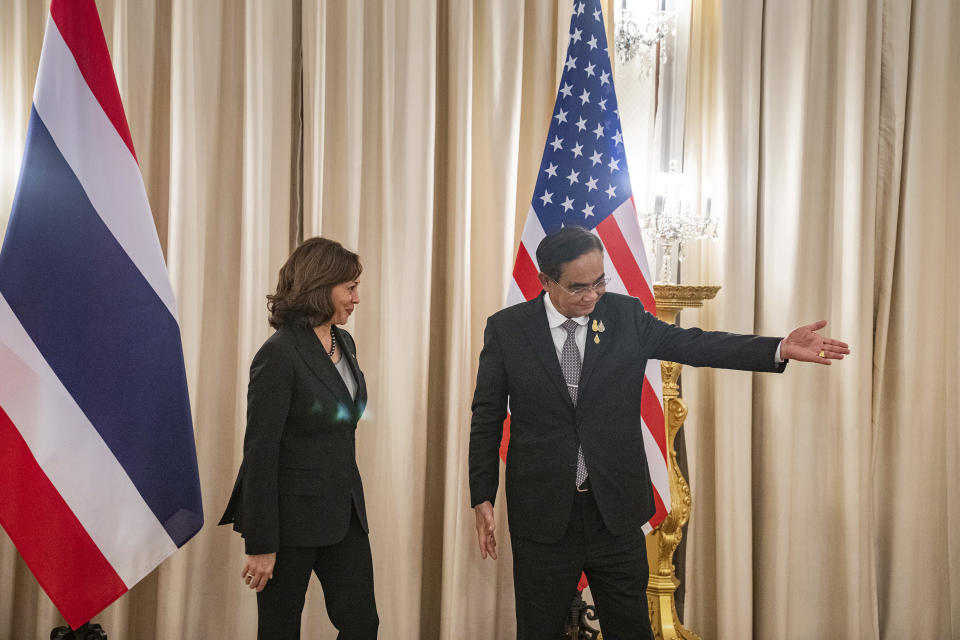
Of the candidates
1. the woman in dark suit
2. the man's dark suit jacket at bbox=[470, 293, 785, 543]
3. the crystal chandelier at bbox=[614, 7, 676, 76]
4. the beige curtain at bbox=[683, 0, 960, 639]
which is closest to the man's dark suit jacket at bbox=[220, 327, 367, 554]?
the woman in dark suit

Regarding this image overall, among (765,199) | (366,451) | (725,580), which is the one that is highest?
(765,199)

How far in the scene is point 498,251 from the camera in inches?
134

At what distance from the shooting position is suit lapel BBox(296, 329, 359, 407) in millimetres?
2260

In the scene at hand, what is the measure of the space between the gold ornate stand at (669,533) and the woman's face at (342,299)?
1327 mm

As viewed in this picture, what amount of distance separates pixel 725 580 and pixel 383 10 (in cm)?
286

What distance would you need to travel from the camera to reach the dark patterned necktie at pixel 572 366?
2.19 m

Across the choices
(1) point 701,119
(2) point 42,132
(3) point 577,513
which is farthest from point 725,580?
(2) point 42,132

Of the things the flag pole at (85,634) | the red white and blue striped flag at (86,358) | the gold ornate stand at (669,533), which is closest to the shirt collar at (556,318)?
the gold ornate stand at (669,533)

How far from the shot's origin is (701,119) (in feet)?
11.9

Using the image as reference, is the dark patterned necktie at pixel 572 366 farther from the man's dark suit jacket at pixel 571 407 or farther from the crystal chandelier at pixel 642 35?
the crystal chandelier at pixel 642 35

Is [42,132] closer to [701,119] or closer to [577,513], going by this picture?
[577,513]

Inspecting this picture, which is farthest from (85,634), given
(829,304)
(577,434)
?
(829,304)

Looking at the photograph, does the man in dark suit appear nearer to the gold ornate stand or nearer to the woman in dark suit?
the woman in dark suit

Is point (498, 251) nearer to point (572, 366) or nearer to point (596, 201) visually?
point (596, 201)
